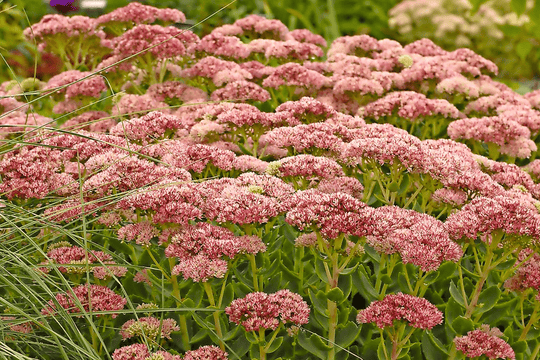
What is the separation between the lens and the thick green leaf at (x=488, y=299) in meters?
2.27

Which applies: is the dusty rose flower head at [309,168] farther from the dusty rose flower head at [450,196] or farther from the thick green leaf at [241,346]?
the thick green leaf at [241,346]

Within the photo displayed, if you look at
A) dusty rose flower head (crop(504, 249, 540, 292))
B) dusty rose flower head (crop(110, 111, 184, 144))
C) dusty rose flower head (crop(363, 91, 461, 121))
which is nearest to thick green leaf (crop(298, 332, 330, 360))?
dusty rose flower head (crop(504, 249, 540, 292))

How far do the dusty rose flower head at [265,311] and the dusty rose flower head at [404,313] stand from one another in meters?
0.23

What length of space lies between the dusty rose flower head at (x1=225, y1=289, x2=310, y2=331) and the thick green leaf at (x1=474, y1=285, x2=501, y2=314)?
754 mm

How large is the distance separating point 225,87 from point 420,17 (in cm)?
902

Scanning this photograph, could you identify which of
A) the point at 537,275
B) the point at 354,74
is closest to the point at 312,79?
the point at 354,74

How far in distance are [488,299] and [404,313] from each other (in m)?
0.59

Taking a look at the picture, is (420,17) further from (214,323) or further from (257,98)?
(214,323)

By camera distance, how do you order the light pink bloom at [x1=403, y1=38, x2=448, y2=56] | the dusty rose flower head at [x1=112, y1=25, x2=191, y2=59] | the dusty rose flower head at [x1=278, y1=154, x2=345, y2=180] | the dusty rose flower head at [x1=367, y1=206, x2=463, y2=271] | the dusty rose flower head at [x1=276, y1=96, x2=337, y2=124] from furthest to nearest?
1. the light pink bloom at [x1=403, y1=38, x2=448, y2=56]
2. the dusty rose flower head at [x1=112, y1=25, x2=191, y2=59]
3. the dusty rose flower head at [x1=276, y1=96, x2=337, y2=124]
4. the dusty rose flower head at [x1=278, y1=154, x2=345, y2=180]
5. the dusty rose flower head at [x1=367, y1=206, x2=463, y2=271]

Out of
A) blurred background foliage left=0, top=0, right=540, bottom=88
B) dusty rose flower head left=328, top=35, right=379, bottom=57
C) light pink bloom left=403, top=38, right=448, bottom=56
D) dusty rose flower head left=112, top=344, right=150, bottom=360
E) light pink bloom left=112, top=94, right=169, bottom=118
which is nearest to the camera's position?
dusty rose flower head left=112, top=344, right=150, bottom=360

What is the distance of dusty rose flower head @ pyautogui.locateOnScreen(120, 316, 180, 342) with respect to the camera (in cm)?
208

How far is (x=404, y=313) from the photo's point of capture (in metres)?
1.92

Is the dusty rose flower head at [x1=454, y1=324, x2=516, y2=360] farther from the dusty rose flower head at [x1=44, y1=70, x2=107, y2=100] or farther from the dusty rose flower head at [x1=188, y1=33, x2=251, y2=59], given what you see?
the dusty rose flower head at [x1=44, y1=70, x2=107, y2=100]

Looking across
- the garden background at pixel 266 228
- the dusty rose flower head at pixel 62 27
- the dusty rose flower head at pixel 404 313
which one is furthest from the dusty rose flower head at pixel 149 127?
the dusty rose flower head at pixel 62 27
